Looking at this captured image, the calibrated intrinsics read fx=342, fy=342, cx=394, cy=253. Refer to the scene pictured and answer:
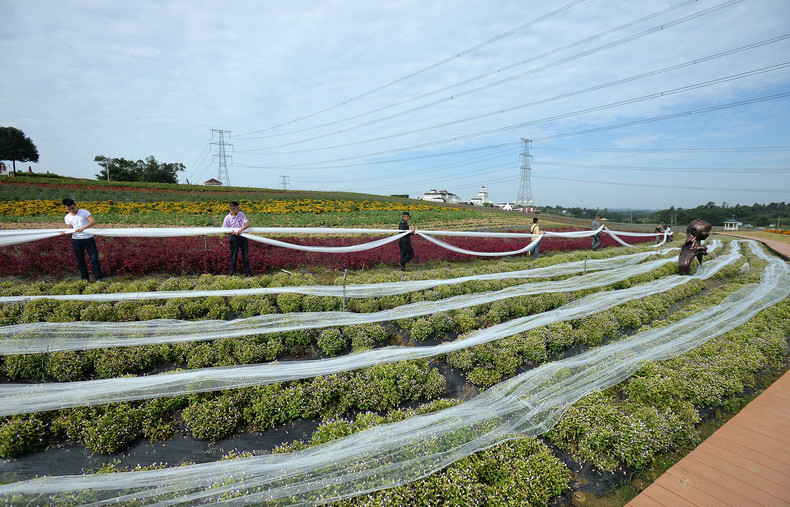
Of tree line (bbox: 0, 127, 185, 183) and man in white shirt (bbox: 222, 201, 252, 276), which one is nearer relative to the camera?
man in white shirt (bbox: 222, 201, 252, 276)

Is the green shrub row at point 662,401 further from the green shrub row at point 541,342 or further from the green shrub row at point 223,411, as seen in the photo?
the green shrub row at point 223,411

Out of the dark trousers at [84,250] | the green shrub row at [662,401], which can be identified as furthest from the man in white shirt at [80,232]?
the green shrub row at [662,401]

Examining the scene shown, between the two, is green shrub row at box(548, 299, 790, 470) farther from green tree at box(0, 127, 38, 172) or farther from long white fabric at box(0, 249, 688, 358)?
green tree at box(0, 127, 38, 172)

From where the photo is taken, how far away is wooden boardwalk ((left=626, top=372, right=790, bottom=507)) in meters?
3.01

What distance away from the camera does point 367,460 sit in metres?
3.07

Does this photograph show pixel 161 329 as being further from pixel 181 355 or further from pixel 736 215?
pixel 736 215

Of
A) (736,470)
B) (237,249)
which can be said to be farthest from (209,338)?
(736,470)

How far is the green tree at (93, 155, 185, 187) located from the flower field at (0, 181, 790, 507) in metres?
59.6

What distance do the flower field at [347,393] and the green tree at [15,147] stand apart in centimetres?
6349

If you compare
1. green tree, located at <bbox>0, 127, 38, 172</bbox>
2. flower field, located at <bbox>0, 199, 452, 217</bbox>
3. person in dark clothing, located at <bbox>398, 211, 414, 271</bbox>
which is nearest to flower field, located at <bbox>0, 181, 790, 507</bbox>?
person in dark clothing, located at <bbox>398, 211, 414, 271</bbox>

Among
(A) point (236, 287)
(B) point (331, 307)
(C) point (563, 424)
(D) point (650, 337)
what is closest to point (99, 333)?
(A) point (236, 287)

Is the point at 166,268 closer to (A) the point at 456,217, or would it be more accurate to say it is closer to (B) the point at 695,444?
(B) the point at 695,444

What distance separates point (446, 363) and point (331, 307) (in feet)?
8.27

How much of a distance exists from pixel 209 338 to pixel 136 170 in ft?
217
